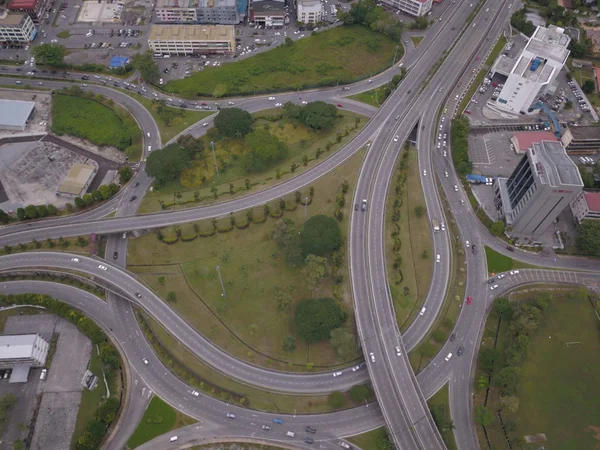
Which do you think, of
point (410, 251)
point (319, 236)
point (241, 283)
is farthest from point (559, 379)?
point (241, 283)

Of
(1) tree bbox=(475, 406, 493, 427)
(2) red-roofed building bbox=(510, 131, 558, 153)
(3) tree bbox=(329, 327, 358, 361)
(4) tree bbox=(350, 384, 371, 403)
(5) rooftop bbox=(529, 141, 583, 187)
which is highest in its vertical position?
(2) red-roofed building bbox=(510, 131, 558, 153)

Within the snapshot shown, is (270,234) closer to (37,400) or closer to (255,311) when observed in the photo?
(255,311)

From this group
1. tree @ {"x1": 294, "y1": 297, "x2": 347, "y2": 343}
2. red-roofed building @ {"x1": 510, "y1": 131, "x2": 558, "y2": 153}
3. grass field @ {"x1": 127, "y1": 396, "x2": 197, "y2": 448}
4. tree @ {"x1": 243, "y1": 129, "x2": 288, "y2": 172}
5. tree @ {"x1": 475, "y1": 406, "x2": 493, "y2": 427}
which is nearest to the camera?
tree @ {"x1": 475, "y1": 406, "x2": 493, "y2": 427}

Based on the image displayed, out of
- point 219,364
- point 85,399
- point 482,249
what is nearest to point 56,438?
point 85,399

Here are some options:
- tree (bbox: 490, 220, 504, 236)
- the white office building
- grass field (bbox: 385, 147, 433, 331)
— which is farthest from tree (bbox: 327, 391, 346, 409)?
the white office building

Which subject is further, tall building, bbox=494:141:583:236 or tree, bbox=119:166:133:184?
tree, bbox=119:166:133:184

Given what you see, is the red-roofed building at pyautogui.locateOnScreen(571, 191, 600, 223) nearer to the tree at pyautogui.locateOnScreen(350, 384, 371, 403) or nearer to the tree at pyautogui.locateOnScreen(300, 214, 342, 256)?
the tree at pyautogui.locateOnScreen(300, 214, 342, 256)

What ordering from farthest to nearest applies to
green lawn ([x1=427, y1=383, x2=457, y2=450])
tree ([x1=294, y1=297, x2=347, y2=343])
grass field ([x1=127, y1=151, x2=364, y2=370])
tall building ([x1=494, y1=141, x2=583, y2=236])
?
tall building ([x1=494, y1=141, x2=583, y2=236])
grass field ([x1=127, y1=151, x2=364, y2=370])
tree ([x1=294, y1=297, x2=347, y2=343])
green lawn ([x1=427, y1=383, x2=457, y2=450])
